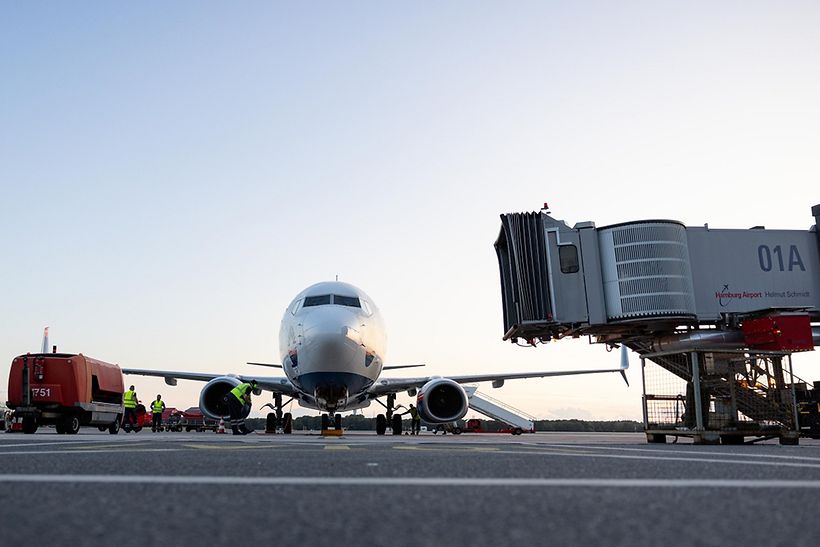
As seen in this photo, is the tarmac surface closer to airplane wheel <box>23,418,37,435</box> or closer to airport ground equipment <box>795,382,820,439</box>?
airport ground equipment <box>795,382,820,439</box>

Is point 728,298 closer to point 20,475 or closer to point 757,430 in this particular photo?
point 757,430

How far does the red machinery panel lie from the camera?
13.8m

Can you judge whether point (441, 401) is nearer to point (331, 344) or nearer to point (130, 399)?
point (331, 344)

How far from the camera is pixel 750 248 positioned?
1692cm

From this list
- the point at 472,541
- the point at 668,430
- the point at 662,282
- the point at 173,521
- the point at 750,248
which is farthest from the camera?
the point at 750,248

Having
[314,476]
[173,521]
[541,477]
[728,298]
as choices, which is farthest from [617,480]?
[728,298]

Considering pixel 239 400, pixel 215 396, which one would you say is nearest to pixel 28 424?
pixel 215 396

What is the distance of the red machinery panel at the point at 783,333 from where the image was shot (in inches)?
543

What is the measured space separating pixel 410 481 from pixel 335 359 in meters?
12.8

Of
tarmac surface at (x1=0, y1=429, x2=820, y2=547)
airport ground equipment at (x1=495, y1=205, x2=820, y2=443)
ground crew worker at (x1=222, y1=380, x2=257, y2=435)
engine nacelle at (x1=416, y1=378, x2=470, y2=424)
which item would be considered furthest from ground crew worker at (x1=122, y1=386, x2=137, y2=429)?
tarmac surface at (x1=0, y1=429, x2=820, y2=547)

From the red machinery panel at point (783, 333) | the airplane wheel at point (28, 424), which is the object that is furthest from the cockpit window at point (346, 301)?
the red machinery panel at point (783, 333)

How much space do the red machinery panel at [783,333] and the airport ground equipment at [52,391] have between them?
1661 cm

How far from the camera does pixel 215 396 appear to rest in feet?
58.0

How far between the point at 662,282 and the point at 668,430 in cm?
519
